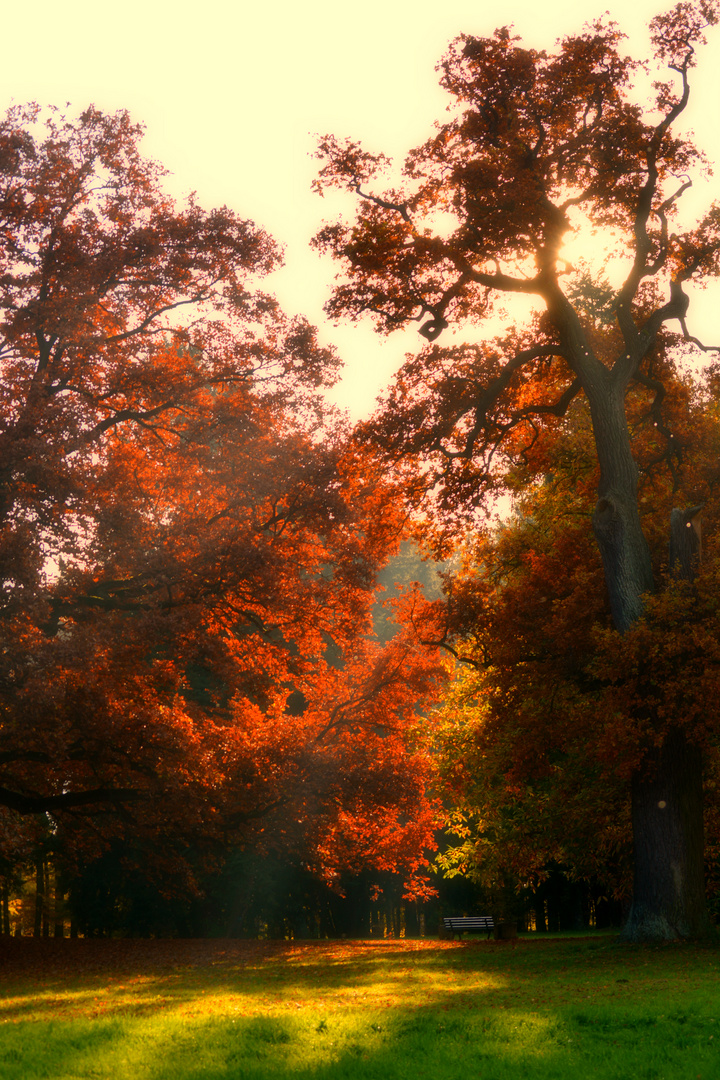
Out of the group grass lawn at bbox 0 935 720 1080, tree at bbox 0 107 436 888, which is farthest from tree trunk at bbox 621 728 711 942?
tree at bbox 0 107 436 888

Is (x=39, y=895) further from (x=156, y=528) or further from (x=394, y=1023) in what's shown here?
(x=394, y=1023)

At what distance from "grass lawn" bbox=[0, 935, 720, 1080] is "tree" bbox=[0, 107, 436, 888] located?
406 centimetres

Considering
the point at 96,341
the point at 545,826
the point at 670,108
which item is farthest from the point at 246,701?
the point at 670,108

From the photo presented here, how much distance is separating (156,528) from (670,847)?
1121cm

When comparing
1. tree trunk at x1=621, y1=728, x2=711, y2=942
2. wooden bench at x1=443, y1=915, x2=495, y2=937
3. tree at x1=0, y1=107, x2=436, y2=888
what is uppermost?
tree at x1=0, y1=107, x2=436, y2=888

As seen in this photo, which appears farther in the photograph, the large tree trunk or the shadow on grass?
the large tree trunk

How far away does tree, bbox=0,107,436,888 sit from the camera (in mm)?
15055

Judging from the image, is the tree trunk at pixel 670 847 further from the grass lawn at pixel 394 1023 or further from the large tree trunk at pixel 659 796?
the grass lawn at pixel 394 1023

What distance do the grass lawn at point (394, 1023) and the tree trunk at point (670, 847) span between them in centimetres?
81

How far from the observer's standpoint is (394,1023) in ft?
26.2

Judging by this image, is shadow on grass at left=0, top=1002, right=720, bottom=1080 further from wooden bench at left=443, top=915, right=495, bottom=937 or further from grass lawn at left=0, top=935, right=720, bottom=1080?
wooden bench at left=443, top=915, right=495, bottom=937

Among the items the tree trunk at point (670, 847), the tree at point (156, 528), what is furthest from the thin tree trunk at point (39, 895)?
the tree trunk at point (670, 847)

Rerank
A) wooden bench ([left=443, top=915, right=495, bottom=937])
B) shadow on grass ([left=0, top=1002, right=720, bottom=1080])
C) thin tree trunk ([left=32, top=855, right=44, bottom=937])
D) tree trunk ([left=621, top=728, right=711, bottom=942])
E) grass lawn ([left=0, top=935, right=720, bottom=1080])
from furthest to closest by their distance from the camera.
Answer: thin tree trunk ([left=32, top=855, right=44, bottom=937]) → wooden bench ([left=443, top=915, right=495, bottom=937]) → tree trunk ([left=621, top=728, right=711, bottom=942]) → grass lawn ([left=0, top=935, right=720, bottom=1080]) → shadow on grass ([left=0, top=1002, right=720, bottom=1080])

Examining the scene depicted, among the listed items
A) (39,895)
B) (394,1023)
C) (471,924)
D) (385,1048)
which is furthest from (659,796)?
(39,895)
